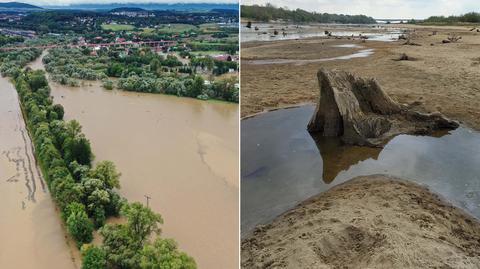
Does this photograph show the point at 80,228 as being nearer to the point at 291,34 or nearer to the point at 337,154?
the point at 337,154

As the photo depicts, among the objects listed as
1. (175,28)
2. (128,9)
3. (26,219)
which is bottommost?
(26,219)

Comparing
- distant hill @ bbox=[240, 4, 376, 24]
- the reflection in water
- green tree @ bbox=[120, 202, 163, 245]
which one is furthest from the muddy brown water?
distant hill @ bbox=[240, 4, 376, 24]

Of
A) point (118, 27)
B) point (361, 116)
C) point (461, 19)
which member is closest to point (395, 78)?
point (361, 116)

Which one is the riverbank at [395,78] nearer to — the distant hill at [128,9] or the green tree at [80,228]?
the green tree at [80,228]

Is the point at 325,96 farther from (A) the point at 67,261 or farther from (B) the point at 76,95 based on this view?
(B) the point at 76,95

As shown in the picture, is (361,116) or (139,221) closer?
(361,116)
